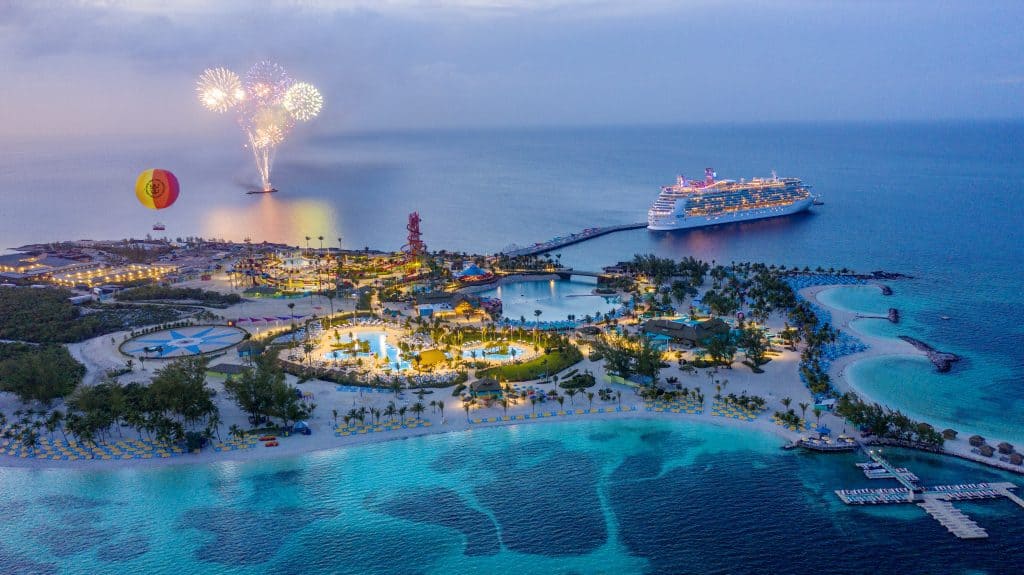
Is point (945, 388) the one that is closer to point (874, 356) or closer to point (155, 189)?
point (874, 356)

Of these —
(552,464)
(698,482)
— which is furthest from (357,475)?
(698,482)

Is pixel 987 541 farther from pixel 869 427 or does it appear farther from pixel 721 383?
pixel 721 383

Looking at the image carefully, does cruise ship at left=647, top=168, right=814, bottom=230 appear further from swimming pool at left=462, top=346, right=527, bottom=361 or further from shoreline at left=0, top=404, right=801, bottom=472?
shoreline at left=0, top=404, right=801, bottom=472

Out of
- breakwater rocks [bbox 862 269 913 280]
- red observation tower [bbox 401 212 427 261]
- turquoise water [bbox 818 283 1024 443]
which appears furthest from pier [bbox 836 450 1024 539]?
red observation tower [bbox 401 212 427 261]

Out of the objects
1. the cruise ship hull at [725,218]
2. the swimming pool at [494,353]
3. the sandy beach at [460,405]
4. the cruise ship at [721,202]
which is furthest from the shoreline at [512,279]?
the cruise ship at [721,202]

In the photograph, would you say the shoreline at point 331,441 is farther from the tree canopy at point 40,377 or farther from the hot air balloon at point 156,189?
the hot air balloon at point 156,189

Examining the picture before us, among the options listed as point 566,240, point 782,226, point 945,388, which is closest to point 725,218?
point 782,226
